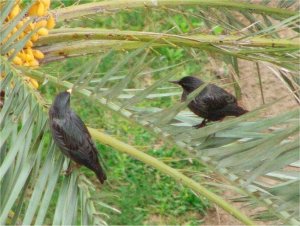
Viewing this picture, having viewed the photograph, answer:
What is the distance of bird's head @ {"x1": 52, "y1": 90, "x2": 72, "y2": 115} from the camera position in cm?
258

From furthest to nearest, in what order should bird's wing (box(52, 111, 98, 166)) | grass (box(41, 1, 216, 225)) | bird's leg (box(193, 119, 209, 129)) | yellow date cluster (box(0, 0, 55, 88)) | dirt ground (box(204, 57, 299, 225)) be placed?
dirt ground (box(204, 57, 299, 225)) < grass (box(41, 1, 216, 225)) < yellow date cluster (box(0, 0, 55, 88)) < bird's leg (box(193, 119, 209, 129)) < bird's wing (box(52, 111, 98, 166))

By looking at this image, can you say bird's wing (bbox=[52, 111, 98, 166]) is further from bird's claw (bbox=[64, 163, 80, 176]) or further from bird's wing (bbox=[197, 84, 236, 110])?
bird's wing (bbox=[197, 84, 236, 110])

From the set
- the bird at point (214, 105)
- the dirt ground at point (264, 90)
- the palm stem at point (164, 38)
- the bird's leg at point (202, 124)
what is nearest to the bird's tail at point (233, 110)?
the bird at point (214, 105)

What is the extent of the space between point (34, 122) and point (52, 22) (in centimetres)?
67

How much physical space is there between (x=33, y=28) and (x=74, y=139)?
0.65 m

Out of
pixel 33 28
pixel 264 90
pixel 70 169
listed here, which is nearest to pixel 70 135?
pixel 70 169

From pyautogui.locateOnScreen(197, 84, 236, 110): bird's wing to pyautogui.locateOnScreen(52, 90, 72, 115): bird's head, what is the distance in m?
0.58

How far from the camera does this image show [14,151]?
2422mm

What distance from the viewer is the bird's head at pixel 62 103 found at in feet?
8.48

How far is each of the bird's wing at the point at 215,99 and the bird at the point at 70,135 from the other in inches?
21.3

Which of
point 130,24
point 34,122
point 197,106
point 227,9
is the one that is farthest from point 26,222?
point 130,24

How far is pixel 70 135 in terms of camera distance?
256 cm

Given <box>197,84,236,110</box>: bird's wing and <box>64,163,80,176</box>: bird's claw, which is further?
<box>197,84,236,110</box>: bird's wing

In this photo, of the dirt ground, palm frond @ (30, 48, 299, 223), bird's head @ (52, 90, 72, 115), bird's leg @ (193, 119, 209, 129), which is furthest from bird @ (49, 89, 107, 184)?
the dirt ground
